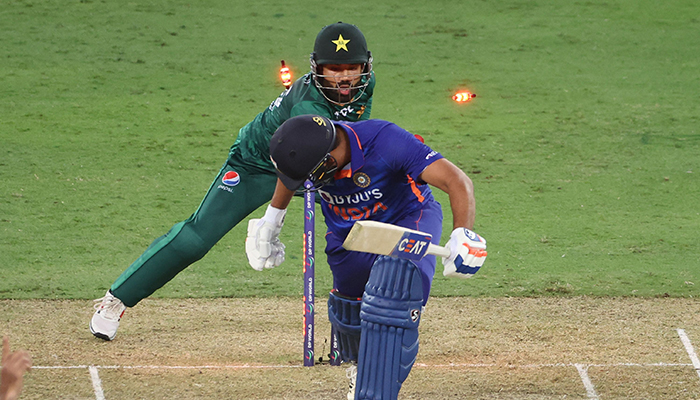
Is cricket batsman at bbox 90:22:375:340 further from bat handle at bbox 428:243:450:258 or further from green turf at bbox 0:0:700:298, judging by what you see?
bat handle at bbox 428:243:450:258

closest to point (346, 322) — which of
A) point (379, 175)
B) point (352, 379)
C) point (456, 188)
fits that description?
point (352, 379)

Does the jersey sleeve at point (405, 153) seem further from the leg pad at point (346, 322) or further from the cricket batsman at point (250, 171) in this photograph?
the cricket batsman at point (250, 171)

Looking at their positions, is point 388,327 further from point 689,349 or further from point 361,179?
point 689,349

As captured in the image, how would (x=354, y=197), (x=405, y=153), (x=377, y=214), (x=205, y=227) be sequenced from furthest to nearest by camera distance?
(x=205, y=227) < (x=377, y=214) < (x=354, y=197) < (x=405, y=153)

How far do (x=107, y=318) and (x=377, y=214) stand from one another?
215cm

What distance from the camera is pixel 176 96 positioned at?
10742 millimetres

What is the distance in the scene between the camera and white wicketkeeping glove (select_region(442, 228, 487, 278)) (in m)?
3.71

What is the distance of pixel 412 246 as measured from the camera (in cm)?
377

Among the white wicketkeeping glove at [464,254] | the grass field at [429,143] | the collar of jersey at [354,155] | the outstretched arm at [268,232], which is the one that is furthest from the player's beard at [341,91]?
the white wicketkeeping glove at [464,254]

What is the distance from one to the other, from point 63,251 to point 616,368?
13.9 ft

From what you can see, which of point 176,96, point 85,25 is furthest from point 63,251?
point 85,25

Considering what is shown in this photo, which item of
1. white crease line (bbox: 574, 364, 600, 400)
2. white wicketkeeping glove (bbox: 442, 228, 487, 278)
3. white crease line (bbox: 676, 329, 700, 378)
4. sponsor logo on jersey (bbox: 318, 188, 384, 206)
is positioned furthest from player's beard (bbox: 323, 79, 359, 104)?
white crease line (bbox: 676, 329, 700, 378)

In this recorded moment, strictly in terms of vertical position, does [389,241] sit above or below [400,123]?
above

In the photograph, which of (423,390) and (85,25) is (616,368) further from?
(85,25)
